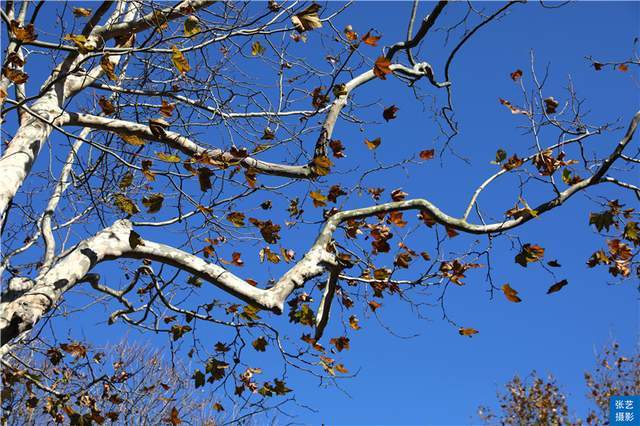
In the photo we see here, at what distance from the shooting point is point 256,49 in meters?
4.80

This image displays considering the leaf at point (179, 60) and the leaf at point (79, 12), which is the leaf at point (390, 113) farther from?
the leaf at point (79, 12)

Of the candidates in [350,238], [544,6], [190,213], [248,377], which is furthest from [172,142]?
[544,6]

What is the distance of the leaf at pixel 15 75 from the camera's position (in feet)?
11.3

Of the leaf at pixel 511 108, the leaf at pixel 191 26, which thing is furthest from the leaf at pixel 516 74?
the leaf at pixel 191 26

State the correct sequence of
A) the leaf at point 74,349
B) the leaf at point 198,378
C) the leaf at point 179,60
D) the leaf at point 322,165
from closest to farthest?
1. the leaf at point 179,60
2. the leaf at point 322,165
3. the leaf at point 198,378
4. the leaf at point 74,349

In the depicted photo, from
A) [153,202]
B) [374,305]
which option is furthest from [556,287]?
[153,202]

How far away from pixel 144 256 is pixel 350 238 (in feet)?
5.31

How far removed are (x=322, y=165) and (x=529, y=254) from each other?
4.54 feet

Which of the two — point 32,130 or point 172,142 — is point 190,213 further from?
point 32,130

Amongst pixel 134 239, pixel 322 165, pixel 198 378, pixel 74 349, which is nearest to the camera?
pixel 134 239

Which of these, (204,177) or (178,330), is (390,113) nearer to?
(204,177)

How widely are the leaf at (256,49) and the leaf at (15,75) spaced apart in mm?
1761

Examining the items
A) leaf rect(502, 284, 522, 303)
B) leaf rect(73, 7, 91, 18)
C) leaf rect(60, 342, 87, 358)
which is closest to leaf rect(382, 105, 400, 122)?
leaf rect(502, 284, 522, 303)

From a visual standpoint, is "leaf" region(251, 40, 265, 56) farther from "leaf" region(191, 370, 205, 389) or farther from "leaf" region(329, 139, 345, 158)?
"leaf" region(191, 370, 205, 389)
